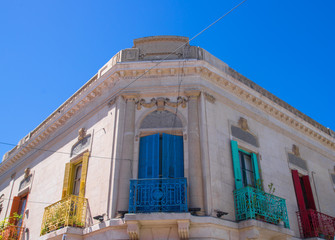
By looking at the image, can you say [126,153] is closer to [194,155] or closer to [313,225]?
[194,155]

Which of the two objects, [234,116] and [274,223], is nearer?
[274,223]

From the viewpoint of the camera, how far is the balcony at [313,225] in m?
10.8

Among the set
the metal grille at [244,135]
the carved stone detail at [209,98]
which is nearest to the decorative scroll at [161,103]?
the carved stone detail at [209,98]

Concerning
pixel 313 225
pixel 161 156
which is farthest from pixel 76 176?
pixel 313 225

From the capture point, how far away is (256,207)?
893 cm


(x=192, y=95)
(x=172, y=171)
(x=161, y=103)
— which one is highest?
(x=192, y=95)

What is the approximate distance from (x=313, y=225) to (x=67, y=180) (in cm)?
792

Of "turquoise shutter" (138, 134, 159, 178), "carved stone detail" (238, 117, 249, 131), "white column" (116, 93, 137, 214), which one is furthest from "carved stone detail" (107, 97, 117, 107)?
"carved stone detail" (238, 117, 249, 131)

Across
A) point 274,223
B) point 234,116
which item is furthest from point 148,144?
point 274,223

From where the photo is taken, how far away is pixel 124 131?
9930mm

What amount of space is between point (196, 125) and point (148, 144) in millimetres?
1485

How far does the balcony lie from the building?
1.7 inches

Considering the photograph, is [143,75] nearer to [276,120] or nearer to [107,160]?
[107,160]

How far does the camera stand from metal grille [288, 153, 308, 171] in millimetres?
12383
